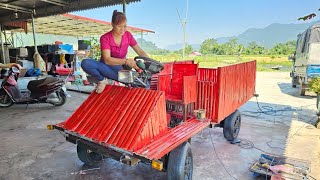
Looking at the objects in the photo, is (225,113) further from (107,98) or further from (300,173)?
(107,98)

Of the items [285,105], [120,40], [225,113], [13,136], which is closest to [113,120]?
[120,40]

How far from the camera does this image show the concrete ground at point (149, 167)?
127 inches

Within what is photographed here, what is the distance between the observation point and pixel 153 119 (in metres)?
2.47

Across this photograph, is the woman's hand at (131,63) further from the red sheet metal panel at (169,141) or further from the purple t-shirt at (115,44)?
the red sheet metal panel at (169,141)

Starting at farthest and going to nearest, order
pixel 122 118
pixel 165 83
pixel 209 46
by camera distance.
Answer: pixel 209 46 < pixel 165 83 < pixel 122 118

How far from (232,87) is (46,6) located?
842cm

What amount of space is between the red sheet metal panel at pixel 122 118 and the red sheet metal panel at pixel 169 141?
0.08 m

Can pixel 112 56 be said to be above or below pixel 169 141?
above

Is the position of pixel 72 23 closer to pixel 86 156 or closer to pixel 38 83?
pixel 38 83

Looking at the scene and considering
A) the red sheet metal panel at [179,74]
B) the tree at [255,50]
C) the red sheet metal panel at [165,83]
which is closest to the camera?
the red sheet metal panel at [165,83]

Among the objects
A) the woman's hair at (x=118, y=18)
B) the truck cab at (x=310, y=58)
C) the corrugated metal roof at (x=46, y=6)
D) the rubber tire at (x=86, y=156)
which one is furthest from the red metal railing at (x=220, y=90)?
the truck cab at (x=310, y=58)

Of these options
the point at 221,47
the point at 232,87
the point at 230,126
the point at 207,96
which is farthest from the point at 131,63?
the point at 221,47

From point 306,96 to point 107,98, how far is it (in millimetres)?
9304

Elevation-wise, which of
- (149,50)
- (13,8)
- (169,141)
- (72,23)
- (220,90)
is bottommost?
(169,141)
